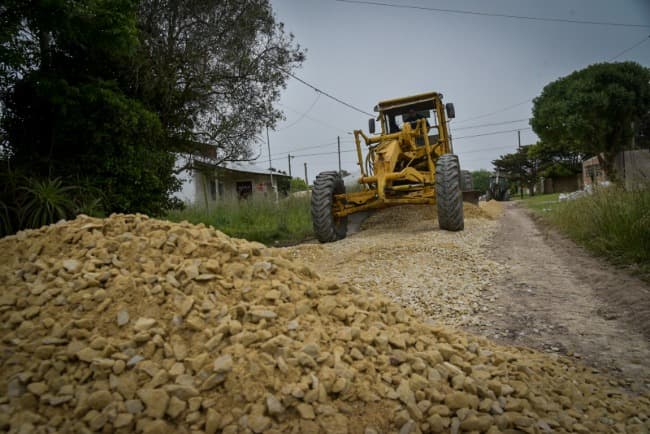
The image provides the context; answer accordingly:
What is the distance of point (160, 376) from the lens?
5.35ft

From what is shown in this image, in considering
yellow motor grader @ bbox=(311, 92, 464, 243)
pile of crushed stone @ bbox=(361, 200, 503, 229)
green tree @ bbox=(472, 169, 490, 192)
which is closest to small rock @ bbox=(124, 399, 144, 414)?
yellow motor grader @ bbox=(311, 92, 464, 243)

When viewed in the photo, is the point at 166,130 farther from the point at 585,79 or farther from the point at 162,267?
the point at 585,79

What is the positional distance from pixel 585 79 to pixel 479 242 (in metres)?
13.9

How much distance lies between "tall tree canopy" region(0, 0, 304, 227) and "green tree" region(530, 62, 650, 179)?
12.3 m

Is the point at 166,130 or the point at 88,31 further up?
the point at 88,31

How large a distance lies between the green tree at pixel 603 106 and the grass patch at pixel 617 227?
11.2m

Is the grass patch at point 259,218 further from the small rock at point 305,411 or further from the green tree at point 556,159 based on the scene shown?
the green tree at point 556,159

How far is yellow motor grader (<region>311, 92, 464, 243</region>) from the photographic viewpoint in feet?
20.9

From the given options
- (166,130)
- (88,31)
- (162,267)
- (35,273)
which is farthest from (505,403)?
(166,130)

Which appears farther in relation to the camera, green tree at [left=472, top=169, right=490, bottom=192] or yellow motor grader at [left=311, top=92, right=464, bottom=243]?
green tree at [left=472, top=169, right=490, bottom=192]

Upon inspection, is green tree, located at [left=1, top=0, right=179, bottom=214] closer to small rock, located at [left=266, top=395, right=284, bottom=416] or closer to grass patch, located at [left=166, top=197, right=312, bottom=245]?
grass patch, located at [left=166, top=197, right=312, bottom=245]

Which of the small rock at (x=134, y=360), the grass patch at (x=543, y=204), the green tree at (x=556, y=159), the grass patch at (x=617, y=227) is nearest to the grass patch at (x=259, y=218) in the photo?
the grass patch at (x=617, y=227)

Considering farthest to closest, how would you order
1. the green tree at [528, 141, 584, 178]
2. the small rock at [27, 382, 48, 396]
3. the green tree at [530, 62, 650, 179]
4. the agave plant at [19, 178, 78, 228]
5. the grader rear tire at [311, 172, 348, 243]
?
the green tree at [528, 141, 584, 178], the green tree at [530, 62, 650, 179], the grader rear tire at [311, 172, 348, 243], the agave plant at [19, 178, 78, 228], the small rock at [27, 382, 48, 396]

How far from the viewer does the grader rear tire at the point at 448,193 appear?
622 centimetres
